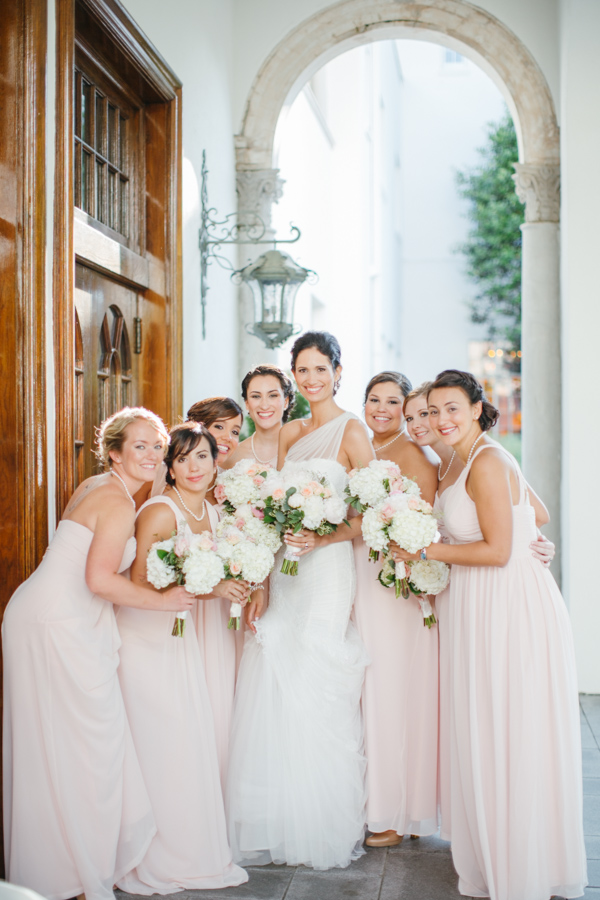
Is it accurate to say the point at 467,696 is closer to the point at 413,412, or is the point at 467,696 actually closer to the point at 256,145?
the point at 413,412

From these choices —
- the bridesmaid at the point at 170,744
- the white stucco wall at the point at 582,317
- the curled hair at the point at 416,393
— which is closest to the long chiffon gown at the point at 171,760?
the bridesmaid at the point at 170,744

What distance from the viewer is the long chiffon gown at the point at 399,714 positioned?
3.91 m

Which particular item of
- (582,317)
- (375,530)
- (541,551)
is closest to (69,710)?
(375,530)

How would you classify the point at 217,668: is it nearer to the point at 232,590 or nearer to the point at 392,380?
the point at 232,590

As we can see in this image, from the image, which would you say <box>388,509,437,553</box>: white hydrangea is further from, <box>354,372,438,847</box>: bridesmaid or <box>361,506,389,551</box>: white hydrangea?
<box>354,372,438,847</box>: bridesmaid

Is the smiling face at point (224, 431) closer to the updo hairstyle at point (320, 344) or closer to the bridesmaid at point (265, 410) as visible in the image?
the bridesmaid at point (265, 410)

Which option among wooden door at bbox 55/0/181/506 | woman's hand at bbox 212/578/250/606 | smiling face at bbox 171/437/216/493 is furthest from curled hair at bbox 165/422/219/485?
woman's hand at bbox 212/578/250/606

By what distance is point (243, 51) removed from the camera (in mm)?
7008

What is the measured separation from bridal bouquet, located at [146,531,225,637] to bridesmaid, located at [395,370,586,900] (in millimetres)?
780

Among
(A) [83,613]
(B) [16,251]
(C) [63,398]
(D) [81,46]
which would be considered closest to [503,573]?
(A) [83,613]

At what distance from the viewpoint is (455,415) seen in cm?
347

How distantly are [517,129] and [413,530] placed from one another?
4727 millimetres

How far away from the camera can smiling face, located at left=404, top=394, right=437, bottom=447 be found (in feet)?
13.7

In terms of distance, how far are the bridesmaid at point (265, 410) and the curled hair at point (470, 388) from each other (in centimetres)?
115
